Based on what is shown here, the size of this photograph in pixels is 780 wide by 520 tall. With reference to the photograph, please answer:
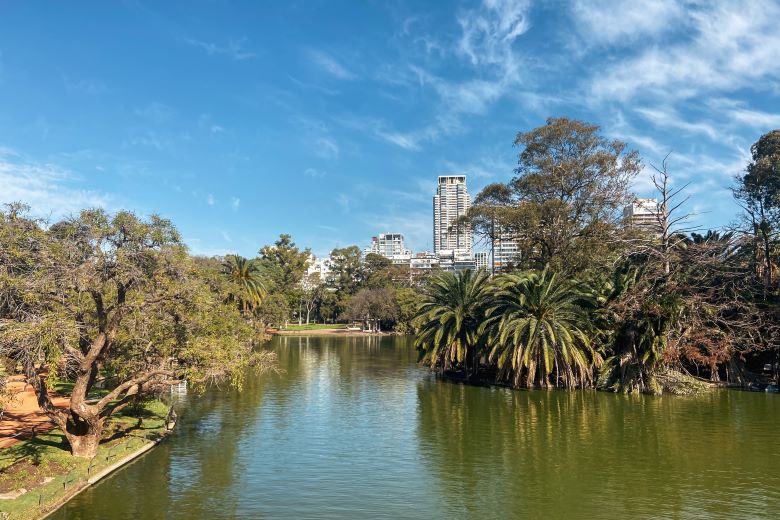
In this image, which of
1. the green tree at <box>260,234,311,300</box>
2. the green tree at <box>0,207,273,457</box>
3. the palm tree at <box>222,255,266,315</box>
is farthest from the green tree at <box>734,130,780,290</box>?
the green tree at <box>260,234,311,300</box>

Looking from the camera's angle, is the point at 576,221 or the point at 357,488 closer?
Result: the point at 357,488

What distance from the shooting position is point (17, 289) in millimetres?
15922

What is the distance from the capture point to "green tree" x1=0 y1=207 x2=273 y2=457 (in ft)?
52.7

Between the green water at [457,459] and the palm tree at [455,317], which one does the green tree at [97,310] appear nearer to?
the green water at [457,459]

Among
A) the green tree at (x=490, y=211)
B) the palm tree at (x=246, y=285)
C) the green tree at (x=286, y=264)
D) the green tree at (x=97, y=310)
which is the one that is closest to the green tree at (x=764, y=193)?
the green tree at (x=490, y=211)

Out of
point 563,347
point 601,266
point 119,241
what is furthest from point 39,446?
point 601,266

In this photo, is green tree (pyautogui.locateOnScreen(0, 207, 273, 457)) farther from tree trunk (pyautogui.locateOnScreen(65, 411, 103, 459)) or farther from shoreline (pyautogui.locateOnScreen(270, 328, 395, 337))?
shoreline (pyautogui.locateOnScreen(270, 328, 395, 337))

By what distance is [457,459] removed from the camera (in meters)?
20.9

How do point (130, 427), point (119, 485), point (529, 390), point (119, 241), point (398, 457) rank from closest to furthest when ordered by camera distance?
1. point (119, 485)
2. point (119, 241)
3. point (398, 457)
4. point (130, 427)
5. point (529, 390)

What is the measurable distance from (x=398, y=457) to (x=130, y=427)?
11333mm

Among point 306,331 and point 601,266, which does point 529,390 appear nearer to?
point 601,266

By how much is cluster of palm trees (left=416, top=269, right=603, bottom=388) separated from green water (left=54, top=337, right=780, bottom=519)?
2.43m

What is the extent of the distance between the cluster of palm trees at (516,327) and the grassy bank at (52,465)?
21622 mm

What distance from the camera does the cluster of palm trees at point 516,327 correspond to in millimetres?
34375
